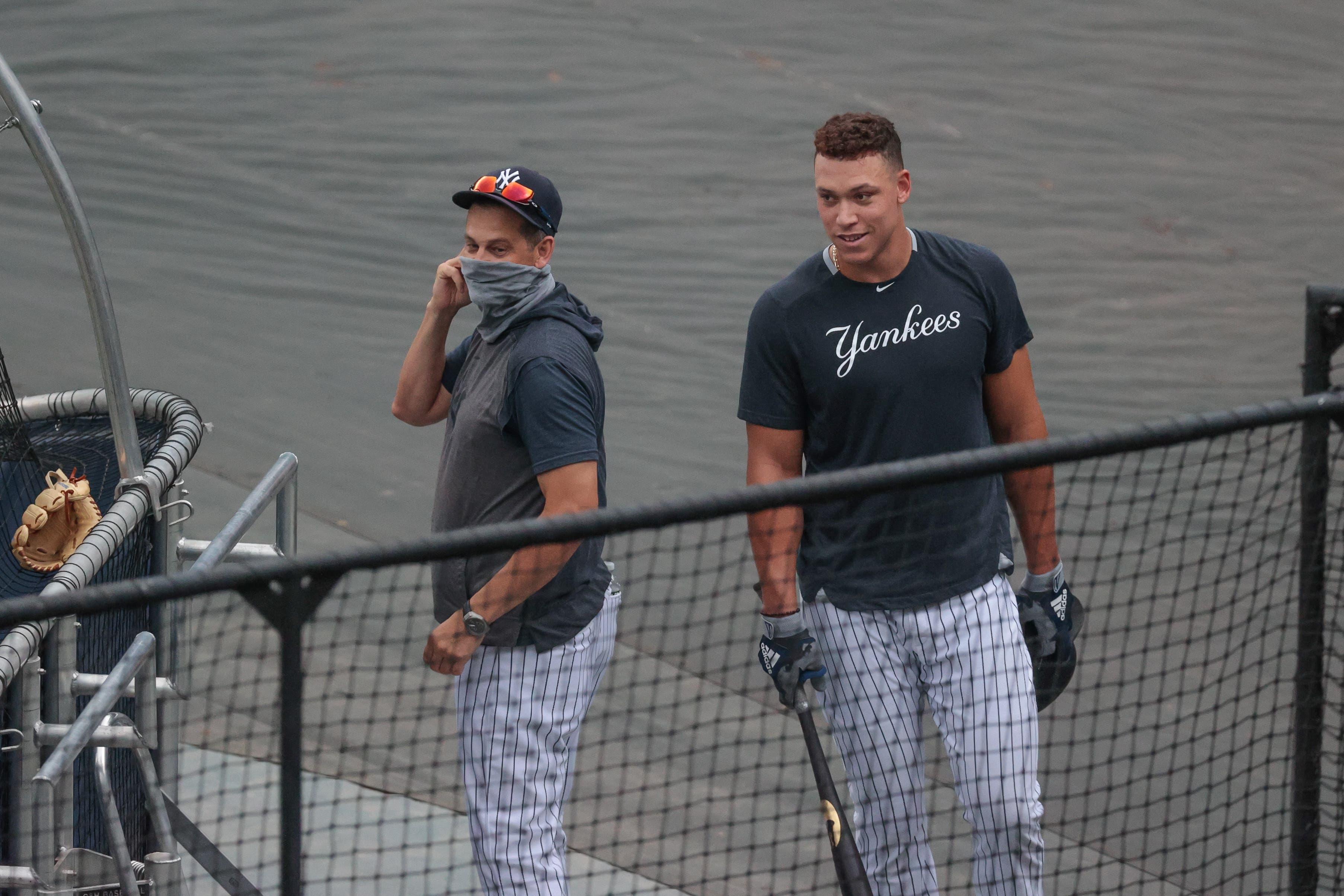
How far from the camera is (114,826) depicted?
2.91m

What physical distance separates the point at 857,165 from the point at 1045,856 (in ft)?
7.20

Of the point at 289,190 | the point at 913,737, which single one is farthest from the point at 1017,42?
the point at 913,737

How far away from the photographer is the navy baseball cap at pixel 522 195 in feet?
10.8

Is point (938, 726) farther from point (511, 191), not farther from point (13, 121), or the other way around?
point (13, 121)

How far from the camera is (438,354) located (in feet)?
11.6

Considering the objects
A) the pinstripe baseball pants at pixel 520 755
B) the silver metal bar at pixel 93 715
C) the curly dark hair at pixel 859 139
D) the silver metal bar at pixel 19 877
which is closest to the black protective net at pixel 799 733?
the pinstripe baseball pants at pixel 520 755

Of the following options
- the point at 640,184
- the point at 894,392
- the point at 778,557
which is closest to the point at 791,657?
the point at 778,557

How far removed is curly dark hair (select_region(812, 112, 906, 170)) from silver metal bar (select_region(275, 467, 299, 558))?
1468mm

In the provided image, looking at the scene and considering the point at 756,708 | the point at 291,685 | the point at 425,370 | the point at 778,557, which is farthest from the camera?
the point at 756,708

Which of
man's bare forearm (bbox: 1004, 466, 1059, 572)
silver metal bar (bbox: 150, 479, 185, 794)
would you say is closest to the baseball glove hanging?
silver metal bar (bbox: 150, 479, 185, 794)

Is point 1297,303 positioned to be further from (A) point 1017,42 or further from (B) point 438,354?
(B) point 438,354

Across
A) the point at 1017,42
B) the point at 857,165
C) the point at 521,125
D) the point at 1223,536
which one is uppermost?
the point at 1017,42

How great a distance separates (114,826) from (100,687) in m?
0.27

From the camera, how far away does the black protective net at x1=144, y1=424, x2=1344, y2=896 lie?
321cm
